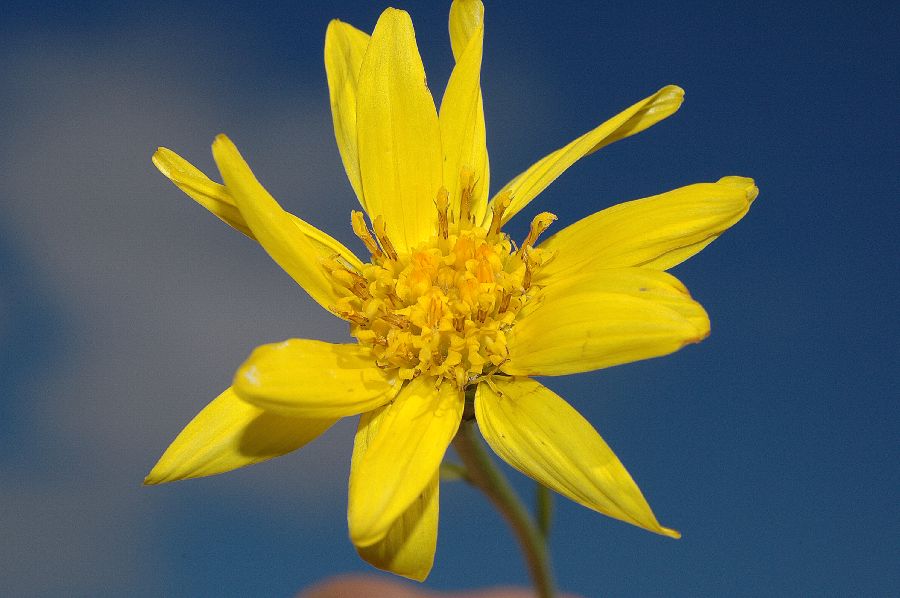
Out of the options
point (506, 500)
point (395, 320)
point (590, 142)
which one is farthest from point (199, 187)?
point (506, 500)

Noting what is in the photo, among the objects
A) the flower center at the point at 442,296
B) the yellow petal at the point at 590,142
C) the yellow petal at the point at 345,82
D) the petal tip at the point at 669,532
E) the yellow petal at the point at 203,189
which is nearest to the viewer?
the petal tip at the point at 669,532

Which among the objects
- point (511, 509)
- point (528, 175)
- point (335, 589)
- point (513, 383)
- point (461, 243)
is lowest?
point (335, 589)

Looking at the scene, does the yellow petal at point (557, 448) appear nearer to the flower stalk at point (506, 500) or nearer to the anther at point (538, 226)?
the flower stalk at point (506, 500)

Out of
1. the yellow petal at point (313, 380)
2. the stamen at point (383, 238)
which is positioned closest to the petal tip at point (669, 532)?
the yellow petal at point (313, 380)

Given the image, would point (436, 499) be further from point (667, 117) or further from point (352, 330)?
point (667, 117)

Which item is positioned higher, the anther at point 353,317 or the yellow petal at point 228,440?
the anther at point 353,317

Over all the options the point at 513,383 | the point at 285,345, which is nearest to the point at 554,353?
the point at 513,383

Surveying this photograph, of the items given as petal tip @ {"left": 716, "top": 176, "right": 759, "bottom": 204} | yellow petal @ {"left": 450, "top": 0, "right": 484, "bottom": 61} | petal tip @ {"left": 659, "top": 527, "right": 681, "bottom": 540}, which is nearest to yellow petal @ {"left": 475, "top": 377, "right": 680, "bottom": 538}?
petal tip @ {"left": 659, "top": 527, "right": 681, "bottom": 540}
